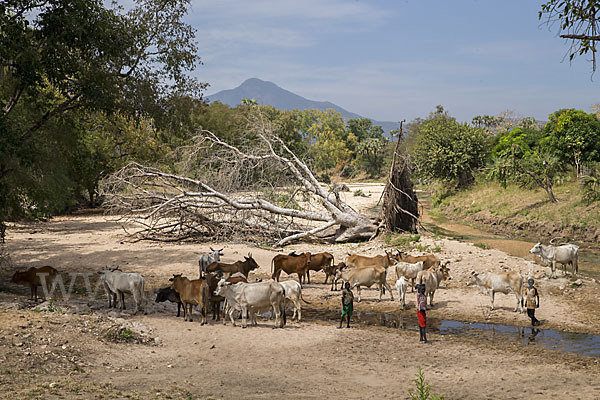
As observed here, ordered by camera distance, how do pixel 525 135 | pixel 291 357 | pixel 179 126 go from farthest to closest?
1. pixel 525 135
2. pixel 179 126
3. pixel 291 357

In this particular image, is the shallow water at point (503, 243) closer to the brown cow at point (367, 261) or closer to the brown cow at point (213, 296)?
the brown cow at point (367, 261)

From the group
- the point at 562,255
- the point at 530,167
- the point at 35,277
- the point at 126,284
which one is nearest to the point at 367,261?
the point at 562,255

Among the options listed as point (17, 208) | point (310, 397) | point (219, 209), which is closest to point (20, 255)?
point (17, 208)

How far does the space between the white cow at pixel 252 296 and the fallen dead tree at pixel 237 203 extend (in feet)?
37.9

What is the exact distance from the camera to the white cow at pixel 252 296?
1290cm

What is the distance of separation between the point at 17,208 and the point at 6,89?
3.91 meters

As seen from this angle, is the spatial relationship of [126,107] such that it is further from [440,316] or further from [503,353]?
[503,353]

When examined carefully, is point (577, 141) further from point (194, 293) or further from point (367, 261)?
→ point (194, 293)

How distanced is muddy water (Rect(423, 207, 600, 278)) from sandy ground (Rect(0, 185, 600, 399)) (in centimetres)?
412

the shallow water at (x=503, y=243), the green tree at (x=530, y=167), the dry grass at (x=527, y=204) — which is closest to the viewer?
the shallow water at (x=503, y=243)

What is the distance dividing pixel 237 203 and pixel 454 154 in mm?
23562

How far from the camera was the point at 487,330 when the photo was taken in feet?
43.7

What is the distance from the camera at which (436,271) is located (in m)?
16.4

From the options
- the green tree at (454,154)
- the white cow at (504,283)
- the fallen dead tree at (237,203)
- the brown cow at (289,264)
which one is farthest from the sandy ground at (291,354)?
the green tree at (454,154)
